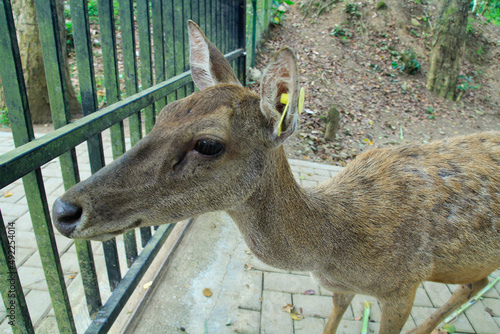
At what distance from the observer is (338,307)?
10.2 feet

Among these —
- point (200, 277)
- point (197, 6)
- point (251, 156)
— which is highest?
point (197, 6)

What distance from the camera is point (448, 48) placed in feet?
35.6

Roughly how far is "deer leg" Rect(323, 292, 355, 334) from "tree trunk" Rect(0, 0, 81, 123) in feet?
22.7

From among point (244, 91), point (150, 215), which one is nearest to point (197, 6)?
point (244, 91)

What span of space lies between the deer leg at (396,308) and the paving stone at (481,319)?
4.68 feet

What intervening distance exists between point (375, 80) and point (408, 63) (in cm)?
162

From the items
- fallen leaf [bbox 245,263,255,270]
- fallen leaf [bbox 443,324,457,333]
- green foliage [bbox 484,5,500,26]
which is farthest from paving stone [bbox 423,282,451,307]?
green foliage [bbox 484,5,500,26]

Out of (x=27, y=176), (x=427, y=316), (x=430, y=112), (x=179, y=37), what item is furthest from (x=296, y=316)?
(x=430, y=112)

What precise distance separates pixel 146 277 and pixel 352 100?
28.2ft

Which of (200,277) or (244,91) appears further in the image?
(200,277)

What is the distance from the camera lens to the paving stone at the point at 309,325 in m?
3.27

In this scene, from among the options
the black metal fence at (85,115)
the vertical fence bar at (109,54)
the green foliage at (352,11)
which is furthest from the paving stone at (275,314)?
the green foliage at (352,11)

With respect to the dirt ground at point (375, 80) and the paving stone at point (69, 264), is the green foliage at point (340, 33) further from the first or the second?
the paving stone at point (69, 264)

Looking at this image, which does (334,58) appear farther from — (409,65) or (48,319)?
(48,319)
